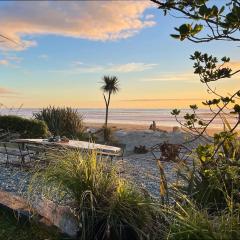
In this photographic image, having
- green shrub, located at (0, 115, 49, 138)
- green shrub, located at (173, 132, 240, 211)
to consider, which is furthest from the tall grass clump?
green shrub, located at (0, 115, 49, 138)

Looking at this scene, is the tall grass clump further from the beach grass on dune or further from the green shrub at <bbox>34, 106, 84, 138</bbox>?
the green shrub at <bbox>34, 106, 84, 138</bbox>

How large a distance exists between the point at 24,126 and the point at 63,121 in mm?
2799

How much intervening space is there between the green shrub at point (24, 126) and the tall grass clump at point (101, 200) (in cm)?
1301

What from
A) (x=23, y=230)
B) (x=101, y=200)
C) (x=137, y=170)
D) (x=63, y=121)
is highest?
(x=63, y=121)

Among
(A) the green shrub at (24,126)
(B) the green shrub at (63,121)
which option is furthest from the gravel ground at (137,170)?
(A) the green shrub at (24,126)

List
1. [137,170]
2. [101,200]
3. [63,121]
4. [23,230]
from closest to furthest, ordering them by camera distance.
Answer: [101,200] < [23,230] < [137,170] < [63,121]

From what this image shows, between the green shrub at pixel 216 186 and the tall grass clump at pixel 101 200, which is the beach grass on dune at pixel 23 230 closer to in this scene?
the tall grass clump at pixel 101 200

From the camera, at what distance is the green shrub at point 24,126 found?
1819 centimetres

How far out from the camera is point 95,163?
16.9ft

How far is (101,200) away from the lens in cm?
486

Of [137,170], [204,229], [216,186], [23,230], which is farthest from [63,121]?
[204,229]

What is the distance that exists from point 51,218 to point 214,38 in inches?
131

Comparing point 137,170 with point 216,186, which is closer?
point 216,186

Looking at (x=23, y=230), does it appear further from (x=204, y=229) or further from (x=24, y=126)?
(x=24, y=126)
